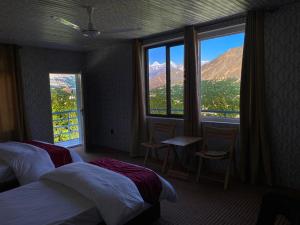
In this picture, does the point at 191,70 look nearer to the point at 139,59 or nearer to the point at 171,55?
the point at 171,55

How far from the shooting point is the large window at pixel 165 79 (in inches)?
169

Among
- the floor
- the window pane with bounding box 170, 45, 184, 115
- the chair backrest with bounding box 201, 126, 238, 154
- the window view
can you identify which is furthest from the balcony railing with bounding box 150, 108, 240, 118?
the window view

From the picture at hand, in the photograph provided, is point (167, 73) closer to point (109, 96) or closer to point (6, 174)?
point (109, 96)

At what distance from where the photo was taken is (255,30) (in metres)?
3.10

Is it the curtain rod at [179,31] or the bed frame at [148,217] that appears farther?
the curtain rod at [179,31]

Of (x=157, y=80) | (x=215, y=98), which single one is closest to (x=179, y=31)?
(x=157, y=80)

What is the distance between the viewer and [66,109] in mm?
6000

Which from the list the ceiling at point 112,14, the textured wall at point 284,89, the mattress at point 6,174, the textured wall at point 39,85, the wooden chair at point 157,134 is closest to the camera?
the ceiling at point 112,14

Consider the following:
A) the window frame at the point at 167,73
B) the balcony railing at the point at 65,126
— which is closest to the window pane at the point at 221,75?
the window frame at the point at 167,73

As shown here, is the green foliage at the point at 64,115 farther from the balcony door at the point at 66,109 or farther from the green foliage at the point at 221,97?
the green foliage at the point at 221,97

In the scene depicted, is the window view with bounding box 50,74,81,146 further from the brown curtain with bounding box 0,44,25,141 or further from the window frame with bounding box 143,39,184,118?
the window frame with bounding box 143,39,184,118

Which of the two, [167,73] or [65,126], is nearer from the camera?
[167,73]

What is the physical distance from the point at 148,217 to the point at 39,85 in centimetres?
397

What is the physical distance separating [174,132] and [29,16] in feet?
9.19
